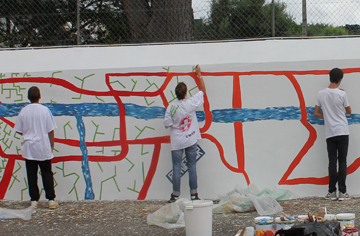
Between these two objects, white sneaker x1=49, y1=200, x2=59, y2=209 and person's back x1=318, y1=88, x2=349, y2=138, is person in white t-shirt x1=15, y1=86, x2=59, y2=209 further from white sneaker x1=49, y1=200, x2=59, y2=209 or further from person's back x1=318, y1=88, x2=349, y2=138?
person's back x1=318, y1=88, x2=349, y2=138

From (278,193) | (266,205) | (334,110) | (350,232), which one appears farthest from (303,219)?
(334,110)

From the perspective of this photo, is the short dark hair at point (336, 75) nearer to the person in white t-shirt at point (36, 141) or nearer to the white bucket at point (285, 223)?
the white bucket at point (285, 223)

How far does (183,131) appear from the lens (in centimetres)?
522

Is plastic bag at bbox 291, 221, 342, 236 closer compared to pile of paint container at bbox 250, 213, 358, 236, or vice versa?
plastic bag at bbox 291, 221, 342, 236

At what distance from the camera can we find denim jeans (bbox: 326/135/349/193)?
5139mm

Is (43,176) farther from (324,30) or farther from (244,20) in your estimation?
(324,30)

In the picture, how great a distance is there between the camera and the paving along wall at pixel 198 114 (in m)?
5.46

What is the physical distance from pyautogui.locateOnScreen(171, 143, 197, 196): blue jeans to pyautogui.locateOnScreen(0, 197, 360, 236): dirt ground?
1.13ft

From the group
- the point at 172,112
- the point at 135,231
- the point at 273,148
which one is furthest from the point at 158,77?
the point at 135,231

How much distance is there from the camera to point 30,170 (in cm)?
527

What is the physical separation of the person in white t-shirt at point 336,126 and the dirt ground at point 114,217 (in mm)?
261

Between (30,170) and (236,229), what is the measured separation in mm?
2360

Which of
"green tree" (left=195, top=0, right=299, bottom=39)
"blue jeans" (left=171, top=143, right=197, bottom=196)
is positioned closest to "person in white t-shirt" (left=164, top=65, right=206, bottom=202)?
"blue jeans" (left=171, top=143, right=197, bottom=196)

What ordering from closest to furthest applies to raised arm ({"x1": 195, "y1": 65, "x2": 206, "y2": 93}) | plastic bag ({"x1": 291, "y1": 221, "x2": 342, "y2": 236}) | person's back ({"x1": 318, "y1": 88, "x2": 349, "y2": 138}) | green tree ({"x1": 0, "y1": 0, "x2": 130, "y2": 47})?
plastic bag ({"x1": 291, "y1": 221, "x2": 342, "y2": 236})
person's back ({"x1": 318, "y1": 88, "x2": 349, "y2": 138})
raised arm ({"x1": 195, "y1": 65, "x2": 206, "y2": 93})
green tree ({"x1": 0, "y1": 0, "x2": 130, "y2": 47})
